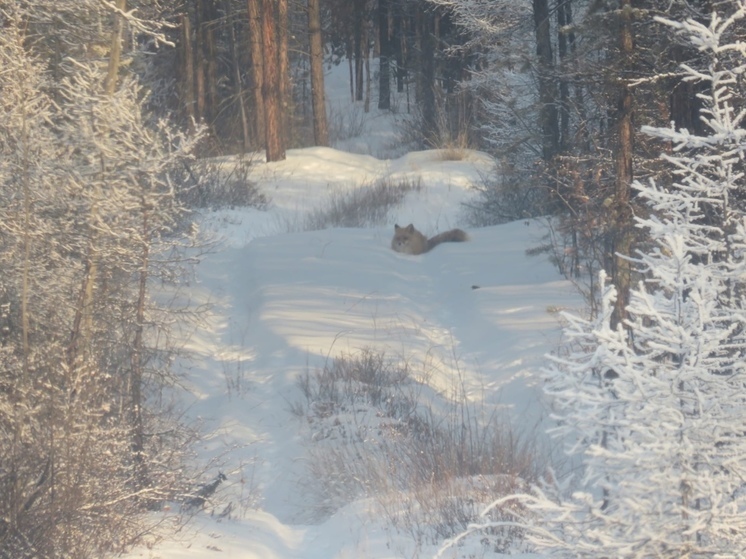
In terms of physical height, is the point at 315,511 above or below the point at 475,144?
below

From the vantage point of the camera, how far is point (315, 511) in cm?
567

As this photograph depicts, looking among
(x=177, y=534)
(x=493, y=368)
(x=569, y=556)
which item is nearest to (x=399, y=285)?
(x=493, y=368)

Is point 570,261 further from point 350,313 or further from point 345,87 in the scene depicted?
point 345,87

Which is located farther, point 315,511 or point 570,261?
point 570,261

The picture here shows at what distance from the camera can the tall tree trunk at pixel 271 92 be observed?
843 inches

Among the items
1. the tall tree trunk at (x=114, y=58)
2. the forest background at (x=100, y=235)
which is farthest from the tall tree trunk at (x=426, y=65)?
the tall tree trunk at (x=114, y=58)

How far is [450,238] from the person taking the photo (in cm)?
1393

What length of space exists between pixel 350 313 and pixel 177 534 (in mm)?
5502

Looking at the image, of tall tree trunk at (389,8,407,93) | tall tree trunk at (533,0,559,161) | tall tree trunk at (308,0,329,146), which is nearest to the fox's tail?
tall tree trunk at (533,0,559,161)

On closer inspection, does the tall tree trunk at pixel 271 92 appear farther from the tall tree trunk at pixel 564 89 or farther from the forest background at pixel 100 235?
the forest background at pixel 100 235

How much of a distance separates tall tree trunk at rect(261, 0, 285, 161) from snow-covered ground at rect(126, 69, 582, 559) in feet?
18.4

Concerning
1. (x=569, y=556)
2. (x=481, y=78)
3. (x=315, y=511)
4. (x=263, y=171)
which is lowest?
(x=315, y=511)

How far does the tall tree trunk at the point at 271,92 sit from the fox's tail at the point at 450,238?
9058 millimetres

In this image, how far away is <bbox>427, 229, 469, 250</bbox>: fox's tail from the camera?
45.5 ft
